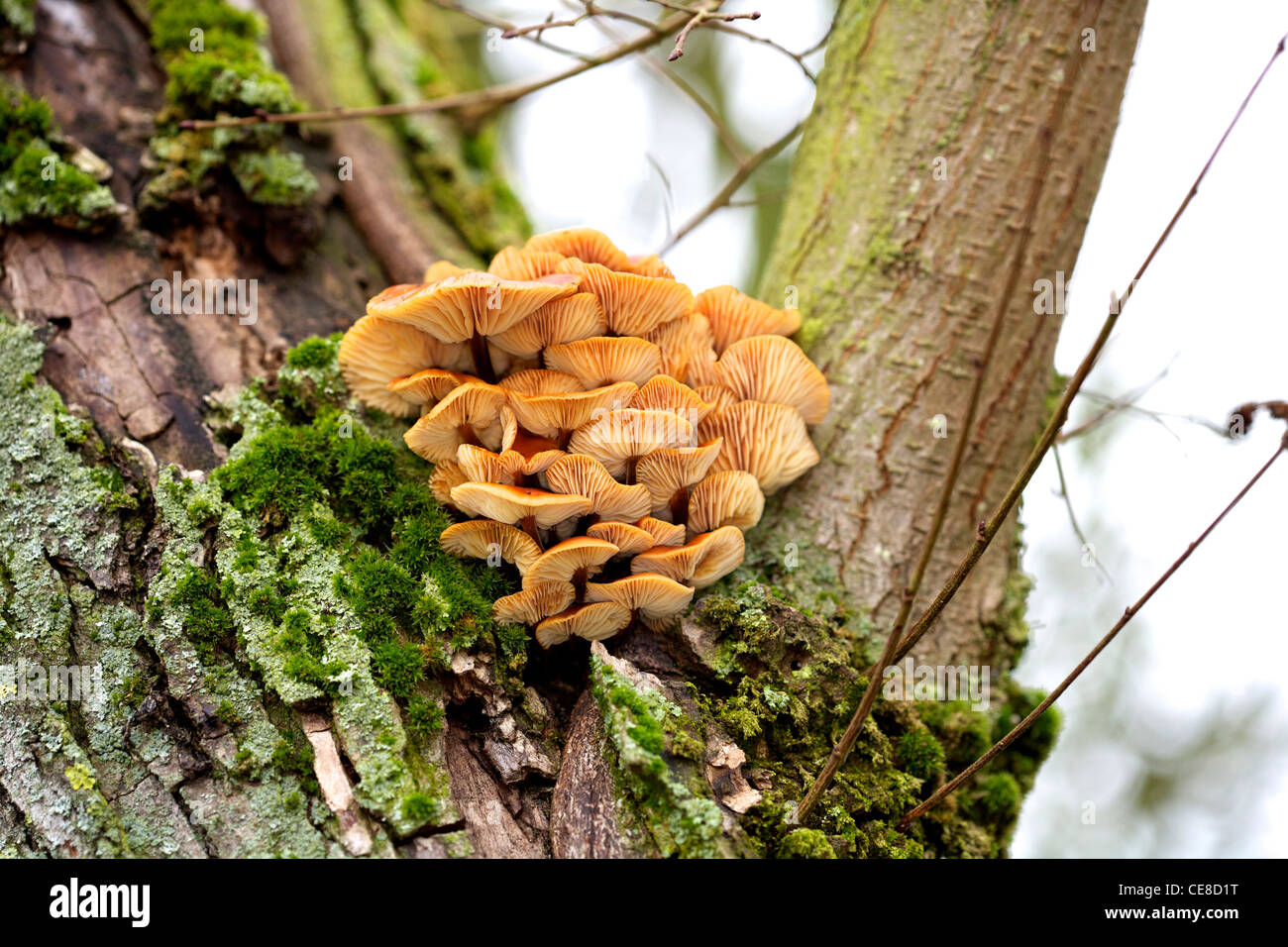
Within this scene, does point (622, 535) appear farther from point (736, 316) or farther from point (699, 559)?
point (736, 316)

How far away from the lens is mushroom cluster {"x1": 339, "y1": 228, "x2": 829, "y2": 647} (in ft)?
9.41

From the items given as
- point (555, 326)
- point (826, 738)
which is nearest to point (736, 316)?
point (555, 326)

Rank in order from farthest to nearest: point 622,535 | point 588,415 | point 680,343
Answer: point 680,343
point 588,415
point 622,535

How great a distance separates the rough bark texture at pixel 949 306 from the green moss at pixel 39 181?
325 cm

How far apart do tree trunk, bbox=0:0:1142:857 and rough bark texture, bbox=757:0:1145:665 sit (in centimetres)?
1

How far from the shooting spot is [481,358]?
321 cm

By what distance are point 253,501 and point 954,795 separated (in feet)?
9.29

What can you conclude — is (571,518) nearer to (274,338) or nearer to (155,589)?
(155,589)

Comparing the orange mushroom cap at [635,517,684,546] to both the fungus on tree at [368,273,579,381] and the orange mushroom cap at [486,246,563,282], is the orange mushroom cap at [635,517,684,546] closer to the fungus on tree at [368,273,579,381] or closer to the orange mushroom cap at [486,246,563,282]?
the fungus on tree at [368,273,579,381]

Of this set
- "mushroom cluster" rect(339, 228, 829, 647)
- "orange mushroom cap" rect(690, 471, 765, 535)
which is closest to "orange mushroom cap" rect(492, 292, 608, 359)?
"mushroom cluster" rect(339, 228, 829, 647)

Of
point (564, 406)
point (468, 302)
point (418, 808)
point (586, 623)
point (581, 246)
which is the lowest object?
point (418, 808)

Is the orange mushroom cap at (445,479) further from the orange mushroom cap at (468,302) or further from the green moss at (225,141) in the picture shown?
the green moss at (225,141)

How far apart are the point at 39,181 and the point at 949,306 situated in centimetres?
401
